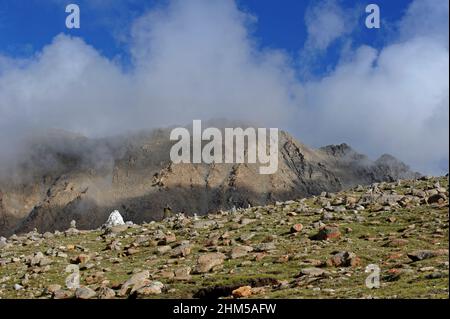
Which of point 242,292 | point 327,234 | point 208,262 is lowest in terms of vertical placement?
point 242,292

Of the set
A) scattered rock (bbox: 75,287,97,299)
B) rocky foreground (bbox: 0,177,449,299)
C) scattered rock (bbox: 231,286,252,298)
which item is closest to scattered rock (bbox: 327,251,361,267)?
rocky foreground (bbox: 0,177,449,299)

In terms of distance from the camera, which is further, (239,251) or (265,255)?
(239,251)

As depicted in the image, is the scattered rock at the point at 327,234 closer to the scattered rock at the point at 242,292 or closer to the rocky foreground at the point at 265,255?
the rocky foreground at the point at 265,255

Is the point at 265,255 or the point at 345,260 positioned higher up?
the point at 345,260

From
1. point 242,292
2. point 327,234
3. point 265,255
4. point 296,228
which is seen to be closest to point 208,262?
point 265,255

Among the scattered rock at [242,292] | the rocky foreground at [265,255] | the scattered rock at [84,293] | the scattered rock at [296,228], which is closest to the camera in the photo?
the scattered rock at [242,292]

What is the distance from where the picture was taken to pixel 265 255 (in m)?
29.0

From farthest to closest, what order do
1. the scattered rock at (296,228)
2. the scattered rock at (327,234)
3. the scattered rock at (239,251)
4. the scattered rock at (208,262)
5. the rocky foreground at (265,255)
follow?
the scattered rock at (296,228) < the scattered rock at (327,234) < the scattered rock at (239,251) < the scattered rock at (208,262) < the rocky foreground at (265,255)

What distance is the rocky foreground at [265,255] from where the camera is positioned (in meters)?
22.1

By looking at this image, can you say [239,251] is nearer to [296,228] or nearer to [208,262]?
[208,262]

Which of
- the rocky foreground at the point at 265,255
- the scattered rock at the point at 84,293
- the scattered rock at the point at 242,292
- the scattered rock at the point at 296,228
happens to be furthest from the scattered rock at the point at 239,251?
the scattered rock at the point at 84,293

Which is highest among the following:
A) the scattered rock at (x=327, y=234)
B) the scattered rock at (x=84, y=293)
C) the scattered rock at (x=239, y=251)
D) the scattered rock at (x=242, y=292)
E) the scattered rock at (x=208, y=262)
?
the scattered rock at (x=327, y=234)
